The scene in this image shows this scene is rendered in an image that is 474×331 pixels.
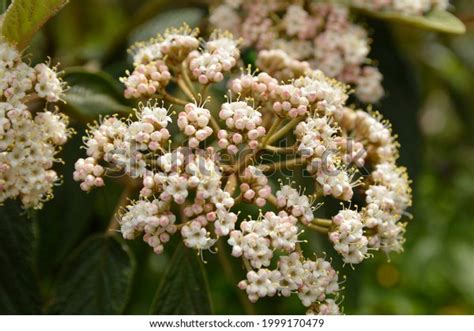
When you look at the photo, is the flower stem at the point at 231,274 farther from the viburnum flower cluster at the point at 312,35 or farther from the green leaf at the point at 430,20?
the green leaf at the point at 430,20

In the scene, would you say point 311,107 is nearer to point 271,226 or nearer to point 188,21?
point 271,226

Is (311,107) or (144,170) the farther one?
(311,107)

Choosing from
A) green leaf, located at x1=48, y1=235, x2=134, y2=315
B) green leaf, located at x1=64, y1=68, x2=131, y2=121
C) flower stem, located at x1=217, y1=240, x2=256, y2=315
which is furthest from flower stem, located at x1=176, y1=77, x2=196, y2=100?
flower stem, located at x1=217, y1=240, x2=256, y2=315

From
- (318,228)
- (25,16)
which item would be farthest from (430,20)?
(25,16)

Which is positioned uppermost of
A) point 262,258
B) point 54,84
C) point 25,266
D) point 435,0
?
point 54,84
